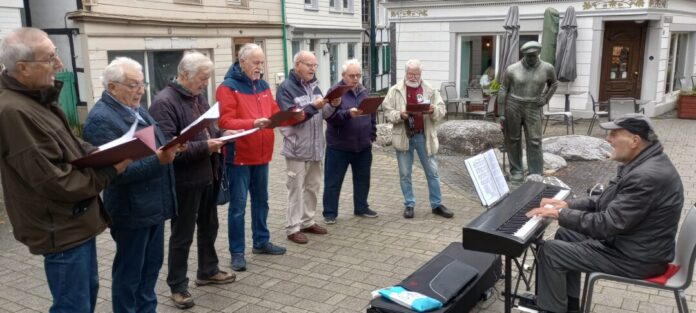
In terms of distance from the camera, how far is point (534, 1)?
14.1 meters

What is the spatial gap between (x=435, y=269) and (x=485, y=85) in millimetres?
12067

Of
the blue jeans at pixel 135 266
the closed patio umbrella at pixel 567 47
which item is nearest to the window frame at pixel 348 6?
the closed patio umbrella at pixel 567 47

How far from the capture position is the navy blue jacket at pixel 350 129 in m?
6.00

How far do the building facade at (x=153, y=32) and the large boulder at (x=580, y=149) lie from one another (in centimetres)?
717

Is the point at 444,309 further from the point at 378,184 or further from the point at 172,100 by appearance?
the point at 378,184

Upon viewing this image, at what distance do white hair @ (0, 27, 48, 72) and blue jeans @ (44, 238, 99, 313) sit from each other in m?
0.94

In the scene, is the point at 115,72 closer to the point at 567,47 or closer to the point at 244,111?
the point at 244,111

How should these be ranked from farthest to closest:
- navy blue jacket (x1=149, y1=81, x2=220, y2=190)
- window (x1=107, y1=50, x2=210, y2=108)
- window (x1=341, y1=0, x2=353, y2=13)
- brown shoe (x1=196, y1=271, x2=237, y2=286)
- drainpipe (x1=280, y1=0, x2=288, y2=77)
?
1. window (x1=341, y1=0, x2=353, y2=13)
2. drainpipe (x1=280, y1=0, x2=288, y2=77)
3. window (x1=107, y1=50, x2=210, y2=108)
4. brown shoe (x1=196, y1=271, x2=237, y2=286)
5. navy blue jacket (x1=149, y1=81, x2=220, y2=190)

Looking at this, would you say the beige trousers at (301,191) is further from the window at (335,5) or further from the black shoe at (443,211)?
the window at (335,5)

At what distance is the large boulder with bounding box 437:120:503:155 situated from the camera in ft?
33.8

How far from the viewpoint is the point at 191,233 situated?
13.8 feet

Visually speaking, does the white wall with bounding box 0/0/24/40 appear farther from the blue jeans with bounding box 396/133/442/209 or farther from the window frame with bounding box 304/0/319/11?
the window frame with bounding box 304/0/319/11

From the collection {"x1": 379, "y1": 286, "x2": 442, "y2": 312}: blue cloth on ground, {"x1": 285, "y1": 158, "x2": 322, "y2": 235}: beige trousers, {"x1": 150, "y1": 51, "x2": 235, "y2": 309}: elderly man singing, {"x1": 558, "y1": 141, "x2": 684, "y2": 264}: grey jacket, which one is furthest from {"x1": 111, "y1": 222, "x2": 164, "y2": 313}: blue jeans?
{"x1": 558, "y1": 141, "x2": 684, "y2": 264}: grey jacket

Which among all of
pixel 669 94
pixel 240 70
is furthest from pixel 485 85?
pixel 240 70
